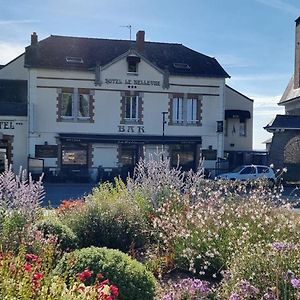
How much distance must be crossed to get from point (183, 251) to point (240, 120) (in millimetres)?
30188

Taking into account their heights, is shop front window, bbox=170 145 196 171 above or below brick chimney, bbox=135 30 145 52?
below

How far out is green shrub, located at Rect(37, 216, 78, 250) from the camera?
6949mm

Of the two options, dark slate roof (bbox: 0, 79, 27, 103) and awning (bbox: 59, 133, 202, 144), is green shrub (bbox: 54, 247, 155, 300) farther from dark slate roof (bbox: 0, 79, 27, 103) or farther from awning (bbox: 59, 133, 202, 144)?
dark slate roof (bbox: 0, 79, 27, 103)

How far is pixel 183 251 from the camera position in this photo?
654cm

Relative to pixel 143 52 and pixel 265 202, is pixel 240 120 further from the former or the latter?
pixel 265 202

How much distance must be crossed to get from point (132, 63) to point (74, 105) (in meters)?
4.60

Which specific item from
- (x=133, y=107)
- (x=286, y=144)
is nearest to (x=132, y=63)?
(x=133, y=107)

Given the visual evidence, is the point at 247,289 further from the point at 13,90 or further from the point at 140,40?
the point at 140,40

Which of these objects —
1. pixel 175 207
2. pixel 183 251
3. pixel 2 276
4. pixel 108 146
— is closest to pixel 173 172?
pixel 175 207

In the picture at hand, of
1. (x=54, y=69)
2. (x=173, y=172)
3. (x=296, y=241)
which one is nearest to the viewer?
(x=296, y=241)

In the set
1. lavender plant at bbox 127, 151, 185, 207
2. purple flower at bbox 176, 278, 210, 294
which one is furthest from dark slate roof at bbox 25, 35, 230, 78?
purple flower at bbox 176, 278, 210, 294

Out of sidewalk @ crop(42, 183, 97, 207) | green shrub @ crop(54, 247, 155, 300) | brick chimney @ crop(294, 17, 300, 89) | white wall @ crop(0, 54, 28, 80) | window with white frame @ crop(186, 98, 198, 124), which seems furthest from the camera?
brick chimney @ crop(294, 17, 300, 89)

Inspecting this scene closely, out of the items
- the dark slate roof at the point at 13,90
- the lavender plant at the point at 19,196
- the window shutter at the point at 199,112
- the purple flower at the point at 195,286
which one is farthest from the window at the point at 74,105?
the purple flower at the point at 195,286

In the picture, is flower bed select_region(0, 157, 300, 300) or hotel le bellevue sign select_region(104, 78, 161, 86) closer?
flower bed select_region(0, 157, 300, 300)
